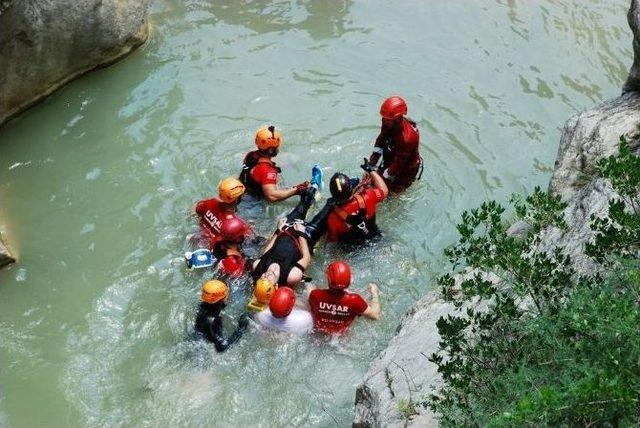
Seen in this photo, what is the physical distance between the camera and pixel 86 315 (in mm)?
7973

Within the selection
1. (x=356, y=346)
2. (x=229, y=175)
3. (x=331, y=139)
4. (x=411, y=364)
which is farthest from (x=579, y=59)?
(x=411, y=364)

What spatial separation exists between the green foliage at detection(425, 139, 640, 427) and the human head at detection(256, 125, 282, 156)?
187 inches

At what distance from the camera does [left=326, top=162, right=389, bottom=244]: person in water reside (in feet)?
26.6

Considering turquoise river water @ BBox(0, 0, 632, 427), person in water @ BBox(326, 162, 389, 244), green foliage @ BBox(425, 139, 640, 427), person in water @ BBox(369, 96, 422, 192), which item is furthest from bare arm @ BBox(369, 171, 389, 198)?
green foliage @ BBox(425, 139, 640, 427)

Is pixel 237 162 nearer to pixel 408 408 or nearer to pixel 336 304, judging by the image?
pixel 336 304

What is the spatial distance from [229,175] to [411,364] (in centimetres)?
518

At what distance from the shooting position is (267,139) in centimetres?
892

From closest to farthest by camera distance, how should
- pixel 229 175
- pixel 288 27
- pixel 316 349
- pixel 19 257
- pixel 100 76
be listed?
pixel 316 349, pixel 19 257, pixel 229 175, pixel 100 76, pixel 288 27

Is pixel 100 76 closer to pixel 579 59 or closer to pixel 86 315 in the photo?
pixel 86 315

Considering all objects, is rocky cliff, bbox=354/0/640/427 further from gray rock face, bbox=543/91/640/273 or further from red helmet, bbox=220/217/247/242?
red helmet, bbox=220/217/247/242

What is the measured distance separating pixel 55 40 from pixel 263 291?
6913 millimetres

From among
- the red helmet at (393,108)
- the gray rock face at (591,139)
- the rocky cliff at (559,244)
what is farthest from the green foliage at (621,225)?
the red helmet at (393,108)

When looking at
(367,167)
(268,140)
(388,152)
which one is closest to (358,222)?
(367,167)

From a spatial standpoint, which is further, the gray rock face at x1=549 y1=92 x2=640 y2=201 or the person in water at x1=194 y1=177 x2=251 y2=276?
the person in water at x1=194 y1=177 x2=251 y2=276
